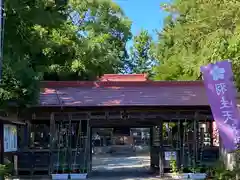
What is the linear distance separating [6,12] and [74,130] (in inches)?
286

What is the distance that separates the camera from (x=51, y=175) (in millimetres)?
18312

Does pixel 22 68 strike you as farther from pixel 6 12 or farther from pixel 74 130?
pixel 74 130

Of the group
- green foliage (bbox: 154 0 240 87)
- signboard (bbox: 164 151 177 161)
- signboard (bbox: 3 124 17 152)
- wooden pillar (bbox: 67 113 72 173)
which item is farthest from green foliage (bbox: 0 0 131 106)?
signboard (bbox: 164 151 177 161)

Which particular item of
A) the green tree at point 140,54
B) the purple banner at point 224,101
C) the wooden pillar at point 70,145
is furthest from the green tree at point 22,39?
the green tree at point 140,54

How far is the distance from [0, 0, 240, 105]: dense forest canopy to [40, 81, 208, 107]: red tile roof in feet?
2.84

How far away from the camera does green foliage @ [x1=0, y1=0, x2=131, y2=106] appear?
14164mm

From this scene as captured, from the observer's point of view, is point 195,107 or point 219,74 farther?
point 195,107

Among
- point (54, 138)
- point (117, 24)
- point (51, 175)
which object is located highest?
point (117, 24)

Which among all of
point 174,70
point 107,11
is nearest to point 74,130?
point 174,70

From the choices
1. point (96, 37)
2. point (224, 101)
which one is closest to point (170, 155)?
point (224, 101)

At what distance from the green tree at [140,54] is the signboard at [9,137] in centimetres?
3851

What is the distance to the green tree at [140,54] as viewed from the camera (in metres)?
55.0

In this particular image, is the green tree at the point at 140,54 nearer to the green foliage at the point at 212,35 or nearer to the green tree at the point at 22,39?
the green foliage at the point at 212,35

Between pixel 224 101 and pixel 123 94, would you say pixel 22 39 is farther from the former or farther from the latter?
pixel 224 101
